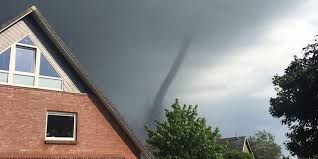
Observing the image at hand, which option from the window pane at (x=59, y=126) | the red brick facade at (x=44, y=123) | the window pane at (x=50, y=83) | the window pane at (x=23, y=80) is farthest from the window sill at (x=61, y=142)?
the window pane at (x=23, y=80)

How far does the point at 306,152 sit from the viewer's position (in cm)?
3994

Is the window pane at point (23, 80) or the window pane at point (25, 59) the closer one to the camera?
the window pane at point (23, 80)

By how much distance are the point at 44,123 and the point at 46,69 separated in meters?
2.65

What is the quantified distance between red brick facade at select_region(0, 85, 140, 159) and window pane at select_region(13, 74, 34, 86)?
1.14 ft

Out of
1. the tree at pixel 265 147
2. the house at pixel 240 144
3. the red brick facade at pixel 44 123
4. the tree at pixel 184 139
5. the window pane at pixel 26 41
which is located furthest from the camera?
the tree at pixel 265 147

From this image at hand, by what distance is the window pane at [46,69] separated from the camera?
61.1 feet

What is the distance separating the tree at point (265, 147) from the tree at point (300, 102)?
69478 millimetres

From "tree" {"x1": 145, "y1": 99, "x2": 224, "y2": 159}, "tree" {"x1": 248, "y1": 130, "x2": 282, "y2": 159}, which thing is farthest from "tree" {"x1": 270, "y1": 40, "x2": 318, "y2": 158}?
"tree" {"x1": 248, "y1": 130, "x2": 282, "y2": 159}

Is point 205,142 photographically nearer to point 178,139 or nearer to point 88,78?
point 178,139

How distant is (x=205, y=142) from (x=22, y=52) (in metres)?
18.5

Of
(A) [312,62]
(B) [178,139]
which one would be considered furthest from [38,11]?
(A) [312,62]

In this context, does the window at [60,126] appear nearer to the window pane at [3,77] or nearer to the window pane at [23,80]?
the window pane at [23,80]

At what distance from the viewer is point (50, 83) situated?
736 inches

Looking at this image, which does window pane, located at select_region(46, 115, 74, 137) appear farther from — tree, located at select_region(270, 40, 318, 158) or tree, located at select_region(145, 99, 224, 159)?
tree, located at select_region(270, 40, 318, 158)
